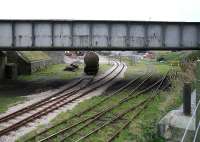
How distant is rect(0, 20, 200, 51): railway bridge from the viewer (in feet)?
111

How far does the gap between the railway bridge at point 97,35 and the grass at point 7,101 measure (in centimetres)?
698

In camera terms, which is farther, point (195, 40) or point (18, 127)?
point (195, 40)

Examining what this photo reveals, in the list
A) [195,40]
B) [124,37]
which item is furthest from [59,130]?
[195,40]

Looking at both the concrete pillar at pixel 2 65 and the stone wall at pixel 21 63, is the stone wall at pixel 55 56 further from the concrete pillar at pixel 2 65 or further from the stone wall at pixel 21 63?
the concrete pillar at pixel 2 65

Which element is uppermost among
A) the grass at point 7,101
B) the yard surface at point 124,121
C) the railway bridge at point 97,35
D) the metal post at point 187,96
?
the railway bridge at point 97,35

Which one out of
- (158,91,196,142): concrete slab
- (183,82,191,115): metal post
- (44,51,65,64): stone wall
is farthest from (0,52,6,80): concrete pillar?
(183,82,191,115): metal post

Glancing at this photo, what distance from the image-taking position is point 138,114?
20.2 meters

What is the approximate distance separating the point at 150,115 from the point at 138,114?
2.05 ft

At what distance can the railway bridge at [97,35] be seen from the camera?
1328 inches

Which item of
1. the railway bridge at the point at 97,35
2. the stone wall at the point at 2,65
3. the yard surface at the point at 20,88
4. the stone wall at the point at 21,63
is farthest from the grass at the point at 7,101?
the stone wall at the point at 21,63

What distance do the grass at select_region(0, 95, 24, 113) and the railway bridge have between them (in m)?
6.98

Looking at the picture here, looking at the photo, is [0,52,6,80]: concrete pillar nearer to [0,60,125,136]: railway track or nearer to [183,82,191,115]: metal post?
[0,60,125,136]: railway track

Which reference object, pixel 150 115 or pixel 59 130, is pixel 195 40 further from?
pixel 59 130

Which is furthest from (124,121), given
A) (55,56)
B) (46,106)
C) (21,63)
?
(55,56)
